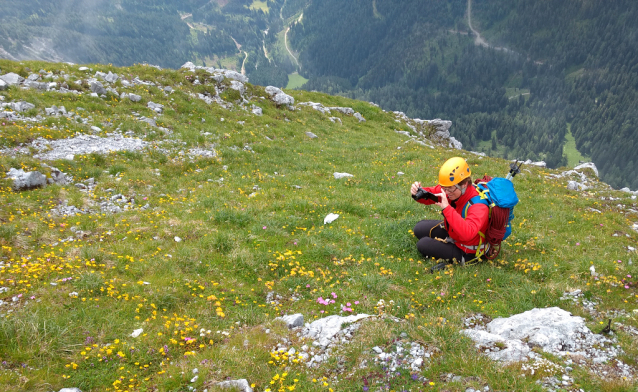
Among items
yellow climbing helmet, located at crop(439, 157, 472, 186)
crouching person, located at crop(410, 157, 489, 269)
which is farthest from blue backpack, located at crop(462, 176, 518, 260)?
yellow climbing helmet, located at crop(439, 157, 472, 186)

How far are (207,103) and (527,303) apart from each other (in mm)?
24386

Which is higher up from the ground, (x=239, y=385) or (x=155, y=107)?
(x=239, y=385)

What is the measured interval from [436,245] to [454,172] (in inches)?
89.8

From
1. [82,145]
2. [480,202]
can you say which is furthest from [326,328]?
[82,145]

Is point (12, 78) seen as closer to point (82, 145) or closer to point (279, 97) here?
point (82, 145)

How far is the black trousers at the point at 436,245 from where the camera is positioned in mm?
8211

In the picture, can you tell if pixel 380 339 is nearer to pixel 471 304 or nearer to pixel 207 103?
pixel 471 304

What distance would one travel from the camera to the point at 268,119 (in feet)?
85.9

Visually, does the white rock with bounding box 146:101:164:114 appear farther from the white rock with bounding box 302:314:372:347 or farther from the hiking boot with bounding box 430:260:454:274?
the hiking boot with bounding box 430:260:454:274

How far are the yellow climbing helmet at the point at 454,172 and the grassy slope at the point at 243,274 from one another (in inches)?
92.0

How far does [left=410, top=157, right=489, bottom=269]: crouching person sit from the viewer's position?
6969mm

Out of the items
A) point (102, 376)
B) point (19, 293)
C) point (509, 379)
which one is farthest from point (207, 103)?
point (509, 379)

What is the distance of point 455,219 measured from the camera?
22.9 ft

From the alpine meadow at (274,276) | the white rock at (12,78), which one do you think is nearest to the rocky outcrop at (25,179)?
the alpine meadow at (274,276)
